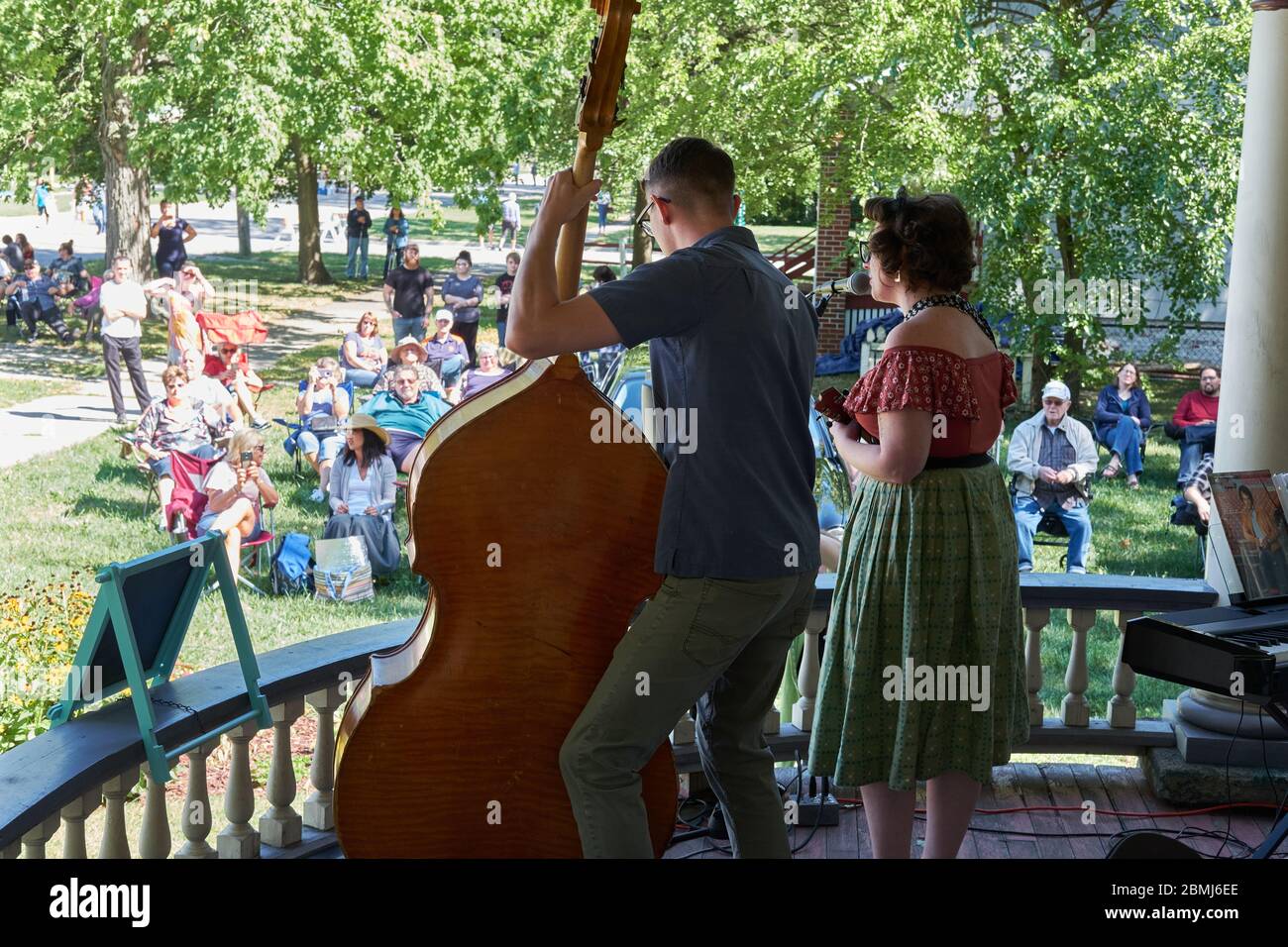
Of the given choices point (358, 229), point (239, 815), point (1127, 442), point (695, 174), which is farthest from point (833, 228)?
point (695, 174)

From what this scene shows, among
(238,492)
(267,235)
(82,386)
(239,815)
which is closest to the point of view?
(239,815)

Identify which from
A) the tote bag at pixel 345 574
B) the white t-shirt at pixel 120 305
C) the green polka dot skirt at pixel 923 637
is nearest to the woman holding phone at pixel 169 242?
the white t-shirt at pixel 120 305

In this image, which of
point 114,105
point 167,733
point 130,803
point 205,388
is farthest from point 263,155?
point 167,733

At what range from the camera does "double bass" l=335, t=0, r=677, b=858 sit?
2625 millimetres

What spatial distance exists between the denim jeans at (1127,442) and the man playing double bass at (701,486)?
1115cm

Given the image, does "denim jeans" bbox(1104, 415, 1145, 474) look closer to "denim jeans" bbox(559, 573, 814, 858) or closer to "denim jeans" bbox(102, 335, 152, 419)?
"denim jeans" bbox(102, 335, 152, 419)

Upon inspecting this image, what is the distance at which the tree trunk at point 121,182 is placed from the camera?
18516 millimetres

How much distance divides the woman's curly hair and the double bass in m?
0.71

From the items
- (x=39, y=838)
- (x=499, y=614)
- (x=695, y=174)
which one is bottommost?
(x=39, y=838)

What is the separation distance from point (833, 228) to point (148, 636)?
52.6 feet

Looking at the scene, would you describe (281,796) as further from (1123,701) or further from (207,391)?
(207,391)

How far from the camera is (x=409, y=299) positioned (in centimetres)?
1532

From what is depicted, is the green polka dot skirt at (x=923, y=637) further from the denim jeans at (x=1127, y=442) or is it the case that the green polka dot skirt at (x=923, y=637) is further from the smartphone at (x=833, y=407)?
the denim jeans at (x=1127, y=442)
